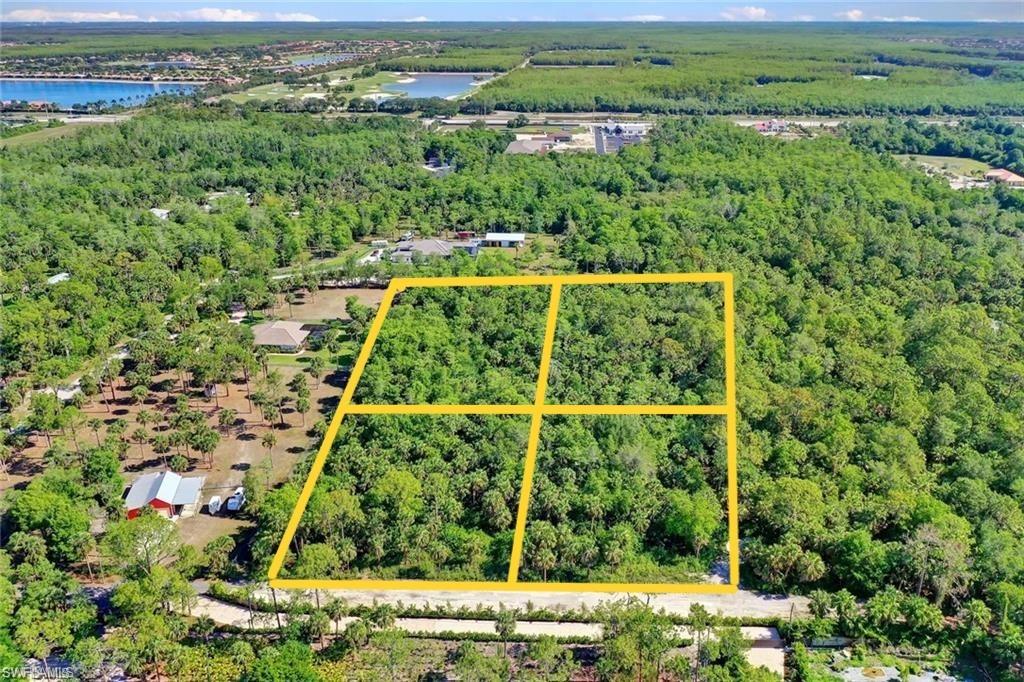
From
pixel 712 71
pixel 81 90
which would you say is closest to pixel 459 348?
pixel 712 71

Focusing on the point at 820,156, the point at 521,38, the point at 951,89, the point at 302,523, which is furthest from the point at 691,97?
the point at 521,38

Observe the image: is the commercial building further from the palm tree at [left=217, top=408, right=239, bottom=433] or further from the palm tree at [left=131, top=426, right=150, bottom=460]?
the palm tree at [left=131, top=426, right=150, bottom=460]

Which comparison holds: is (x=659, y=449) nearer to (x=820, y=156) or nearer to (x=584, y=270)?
(x=584, y=270)

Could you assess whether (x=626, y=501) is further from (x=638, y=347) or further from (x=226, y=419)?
(x=226, y=419)

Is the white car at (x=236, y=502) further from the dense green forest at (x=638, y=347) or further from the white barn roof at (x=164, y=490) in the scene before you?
the dense green forest at (x=638, y=347)

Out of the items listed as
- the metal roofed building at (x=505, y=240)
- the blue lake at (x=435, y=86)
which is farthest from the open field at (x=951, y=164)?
the blue lake at (x=435, y=86)
